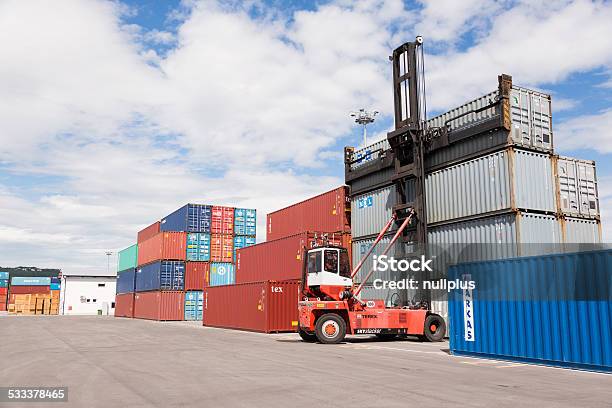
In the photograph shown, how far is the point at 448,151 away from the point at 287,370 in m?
13.2

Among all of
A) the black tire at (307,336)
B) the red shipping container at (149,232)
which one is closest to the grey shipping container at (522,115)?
the black tire at (307,336)

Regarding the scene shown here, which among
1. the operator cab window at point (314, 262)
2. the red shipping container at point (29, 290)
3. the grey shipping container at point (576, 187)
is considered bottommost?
the red shipping container at point (29, 290)

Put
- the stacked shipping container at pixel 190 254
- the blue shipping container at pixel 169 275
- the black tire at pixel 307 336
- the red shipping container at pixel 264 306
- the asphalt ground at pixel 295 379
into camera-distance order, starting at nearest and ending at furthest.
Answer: the asphalt ground at pixel 295 379 → the black tire at pixel 307 336 → the red shipping container at pixel 264 306 → the blue shipping container at pixel 169 275 → the stacked shipping container at pixel 190 254

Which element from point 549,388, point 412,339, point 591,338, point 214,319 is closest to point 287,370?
point 549,388

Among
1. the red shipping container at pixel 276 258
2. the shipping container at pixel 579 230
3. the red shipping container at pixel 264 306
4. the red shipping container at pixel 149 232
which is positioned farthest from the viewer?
the red shipping container at pixel 149 232

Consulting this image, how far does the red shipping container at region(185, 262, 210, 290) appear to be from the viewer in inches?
1876

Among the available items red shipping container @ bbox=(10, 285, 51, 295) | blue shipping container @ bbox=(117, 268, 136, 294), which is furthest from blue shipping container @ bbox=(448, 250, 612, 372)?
red shipping container @ bbox=(10, 285, 51, 295)

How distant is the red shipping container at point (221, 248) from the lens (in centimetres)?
4888

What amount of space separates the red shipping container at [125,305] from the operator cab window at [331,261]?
142 ft

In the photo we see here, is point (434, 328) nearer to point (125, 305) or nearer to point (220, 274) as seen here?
point (220, 274)

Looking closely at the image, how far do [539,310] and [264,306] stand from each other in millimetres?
17844

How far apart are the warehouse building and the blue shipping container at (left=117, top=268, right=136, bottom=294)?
16606mm

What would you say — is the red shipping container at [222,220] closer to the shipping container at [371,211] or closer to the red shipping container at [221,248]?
the red shipping container at [221,248]

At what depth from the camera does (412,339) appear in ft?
A: 75.5
